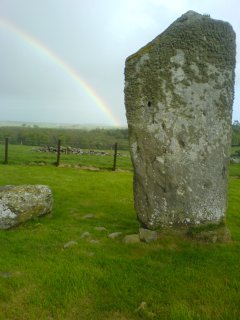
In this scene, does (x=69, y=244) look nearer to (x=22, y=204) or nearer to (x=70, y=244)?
(x=70, y=244)

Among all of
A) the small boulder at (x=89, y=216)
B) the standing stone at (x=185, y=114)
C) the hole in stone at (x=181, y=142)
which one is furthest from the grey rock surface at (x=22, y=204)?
the hole in stone at (x=181, y=142)

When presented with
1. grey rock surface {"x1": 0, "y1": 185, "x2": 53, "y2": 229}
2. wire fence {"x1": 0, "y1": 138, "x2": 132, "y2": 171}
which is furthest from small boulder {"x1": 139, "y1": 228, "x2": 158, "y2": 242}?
wire fence {"x1": 0, "y1": 138, "x2": 132, "y2": 171}

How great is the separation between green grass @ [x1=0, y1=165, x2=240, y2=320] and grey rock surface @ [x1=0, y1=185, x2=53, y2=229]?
10.0 inches

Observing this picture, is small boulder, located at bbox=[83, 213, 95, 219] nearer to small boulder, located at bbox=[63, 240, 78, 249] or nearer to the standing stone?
small boulder, located at bbox=[63, 240, 78, 249]

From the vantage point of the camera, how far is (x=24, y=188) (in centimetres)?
1074

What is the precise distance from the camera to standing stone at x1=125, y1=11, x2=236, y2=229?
837 centimetres

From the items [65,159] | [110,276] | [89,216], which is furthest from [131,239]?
[65,159]

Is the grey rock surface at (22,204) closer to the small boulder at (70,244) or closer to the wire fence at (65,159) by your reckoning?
the small boulder at (70,244)

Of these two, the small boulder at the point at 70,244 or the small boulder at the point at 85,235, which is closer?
the small boulder at the point at 70,244

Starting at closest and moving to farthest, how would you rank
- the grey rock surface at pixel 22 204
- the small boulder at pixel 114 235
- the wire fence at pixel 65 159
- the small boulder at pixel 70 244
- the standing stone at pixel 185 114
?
the small boulder at pixel 70 244, the standing stone at pixel 185 114, the small boulder at pixel 114 235, the grey rock surface at pixel 22 204, the wire fence at pixel 65 159

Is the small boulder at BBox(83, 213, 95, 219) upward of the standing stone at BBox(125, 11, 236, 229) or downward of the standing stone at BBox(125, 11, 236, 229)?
downward

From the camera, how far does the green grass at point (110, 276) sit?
17.9 feet

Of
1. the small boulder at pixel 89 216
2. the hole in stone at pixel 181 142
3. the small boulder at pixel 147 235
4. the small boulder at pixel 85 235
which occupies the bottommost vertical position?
the small boulder at pixel 89 216

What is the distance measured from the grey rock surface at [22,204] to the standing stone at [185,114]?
138 inches
